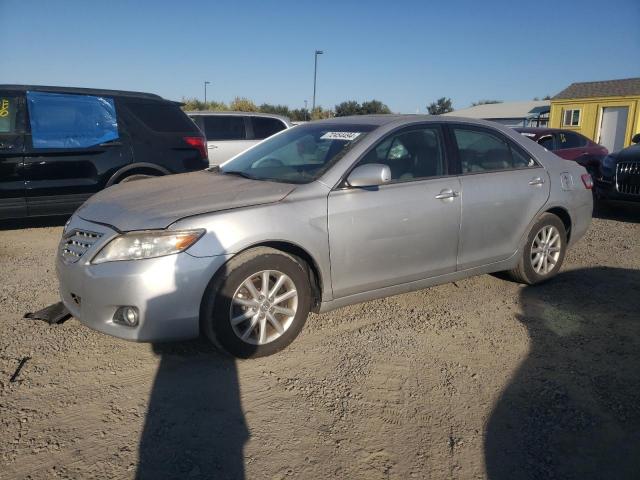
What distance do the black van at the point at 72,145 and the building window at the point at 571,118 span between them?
25.9 meters

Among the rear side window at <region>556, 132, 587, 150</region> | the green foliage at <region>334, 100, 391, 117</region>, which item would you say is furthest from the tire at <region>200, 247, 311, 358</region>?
the green foliage at <region>334, 100, 391, 117</region>

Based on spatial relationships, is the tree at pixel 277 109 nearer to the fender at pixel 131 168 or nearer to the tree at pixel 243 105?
the tree at pixel 243 105

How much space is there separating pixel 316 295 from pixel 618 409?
1.92 metres

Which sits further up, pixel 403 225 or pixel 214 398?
pixel 403 225

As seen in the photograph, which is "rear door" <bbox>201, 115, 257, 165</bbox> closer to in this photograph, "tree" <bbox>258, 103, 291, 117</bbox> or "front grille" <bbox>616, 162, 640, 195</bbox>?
"front grille" <bbox>616, 162, 640, 195</bbox>

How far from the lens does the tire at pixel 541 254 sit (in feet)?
15.4

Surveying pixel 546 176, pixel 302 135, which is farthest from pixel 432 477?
pixel 546 176

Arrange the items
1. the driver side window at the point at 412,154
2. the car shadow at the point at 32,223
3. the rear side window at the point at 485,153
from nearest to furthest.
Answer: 1. the driver side window at the point at 412,154
2. the rear side window at the point at 485,153
3. the car shadow at the point at 32,223

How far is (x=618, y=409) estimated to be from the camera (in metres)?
2.85

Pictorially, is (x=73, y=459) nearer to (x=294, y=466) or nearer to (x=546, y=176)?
(x=294, y=466)

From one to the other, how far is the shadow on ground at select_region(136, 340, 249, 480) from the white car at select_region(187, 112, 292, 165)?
7372 mm

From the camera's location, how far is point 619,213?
914 centimetres

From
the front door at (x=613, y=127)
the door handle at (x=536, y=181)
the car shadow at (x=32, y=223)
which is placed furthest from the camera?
the front door at (x=613, y=127)

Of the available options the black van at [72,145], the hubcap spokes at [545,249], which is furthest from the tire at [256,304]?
the black van at [72,145]
